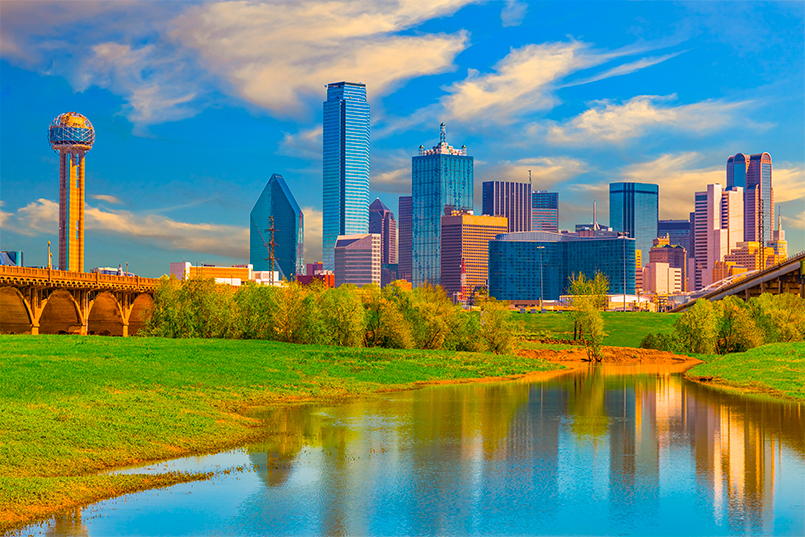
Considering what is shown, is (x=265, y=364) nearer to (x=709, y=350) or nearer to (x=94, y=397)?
(x=94, y=397)

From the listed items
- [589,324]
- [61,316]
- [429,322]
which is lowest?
[589,324]

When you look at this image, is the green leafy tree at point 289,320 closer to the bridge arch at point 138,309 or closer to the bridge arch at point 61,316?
the bridge arch at point 61,316

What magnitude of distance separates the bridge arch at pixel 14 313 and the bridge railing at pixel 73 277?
9.11 ft

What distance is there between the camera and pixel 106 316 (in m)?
118

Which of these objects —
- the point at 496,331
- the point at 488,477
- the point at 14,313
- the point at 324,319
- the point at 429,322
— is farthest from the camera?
the point at 14,313

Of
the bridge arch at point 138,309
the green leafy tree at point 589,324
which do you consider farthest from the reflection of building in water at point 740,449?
the bridge arch at point 138,309

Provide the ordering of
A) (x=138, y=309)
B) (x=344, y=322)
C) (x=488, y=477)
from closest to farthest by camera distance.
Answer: (x=488, y=477) → (x=344, y=322) → (x=138, y=309)

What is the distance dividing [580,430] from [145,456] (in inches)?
843

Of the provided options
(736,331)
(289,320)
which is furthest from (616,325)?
→ (289,320)

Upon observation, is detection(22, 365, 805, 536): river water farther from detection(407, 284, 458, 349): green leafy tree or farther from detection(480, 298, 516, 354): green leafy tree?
detection(480, 298, 516, 354): green leafy tree

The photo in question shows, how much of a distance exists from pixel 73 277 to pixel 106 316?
19.8m

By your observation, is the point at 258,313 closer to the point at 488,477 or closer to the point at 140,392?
the point at 140,392

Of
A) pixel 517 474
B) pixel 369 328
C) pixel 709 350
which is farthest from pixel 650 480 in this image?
pixel 709 350

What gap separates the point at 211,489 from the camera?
79.0 feet
